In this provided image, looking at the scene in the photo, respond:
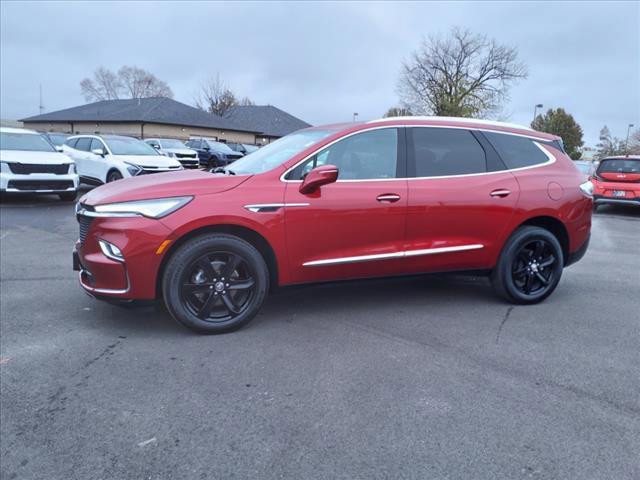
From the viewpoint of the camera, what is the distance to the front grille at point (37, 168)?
436 inches

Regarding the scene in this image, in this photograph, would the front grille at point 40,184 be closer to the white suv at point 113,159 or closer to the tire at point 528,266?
the white suv at point 113,159

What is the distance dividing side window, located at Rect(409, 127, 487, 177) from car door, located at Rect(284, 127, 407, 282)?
0.52 ft

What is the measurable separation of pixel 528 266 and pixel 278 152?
2.64m

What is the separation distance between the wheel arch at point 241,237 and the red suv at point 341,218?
0.4 inches

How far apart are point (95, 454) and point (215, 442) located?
22.5 inches

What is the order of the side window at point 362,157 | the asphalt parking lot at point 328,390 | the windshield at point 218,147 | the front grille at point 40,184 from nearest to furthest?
the asphalt parking lot at point 328,390
the side window at point 362,157
the front grille at point 40,184
the windshield at point 218,147

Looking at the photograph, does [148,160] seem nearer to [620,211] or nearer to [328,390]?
[328,390]

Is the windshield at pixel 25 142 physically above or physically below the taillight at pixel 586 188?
above

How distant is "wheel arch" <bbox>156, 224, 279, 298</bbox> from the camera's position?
3.66 metres

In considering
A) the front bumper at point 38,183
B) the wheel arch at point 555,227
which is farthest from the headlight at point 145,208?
the front bumper at point 38,183

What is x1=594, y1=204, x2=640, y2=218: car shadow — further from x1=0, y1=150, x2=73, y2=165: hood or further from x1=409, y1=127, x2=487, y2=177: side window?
x1=0, y1=150, x2=73, y2=165: hood

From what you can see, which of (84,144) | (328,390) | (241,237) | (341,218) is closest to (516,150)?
(341,218)

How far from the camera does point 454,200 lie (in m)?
4.29

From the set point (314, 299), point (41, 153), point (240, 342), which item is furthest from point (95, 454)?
point (41, 153)
